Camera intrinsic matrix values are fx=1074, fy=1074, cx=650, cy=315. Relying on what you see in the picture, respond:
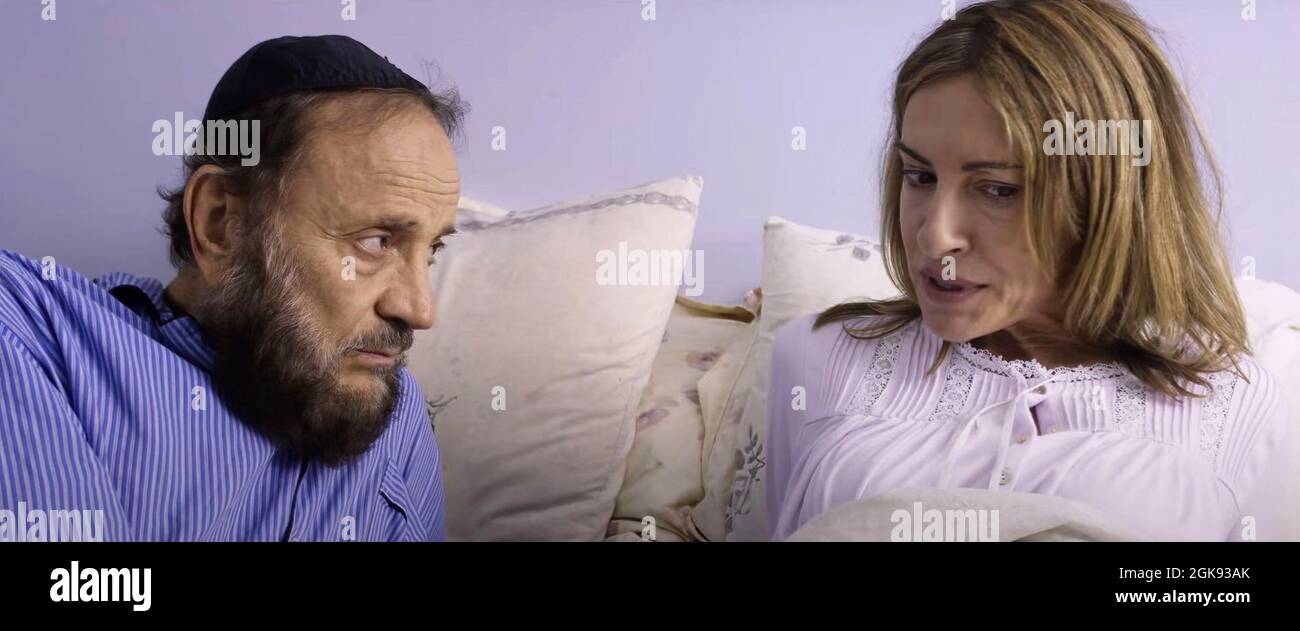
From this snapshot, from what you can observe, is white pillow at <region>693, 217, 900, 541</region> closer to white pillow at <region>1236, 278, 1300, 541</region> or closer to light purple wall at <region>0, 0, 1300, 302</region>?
light purple wall at <region>0, 0, 1300, 302</region>

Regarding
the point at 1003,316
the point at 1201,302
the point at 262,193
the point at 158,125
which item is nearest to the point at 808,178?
the point at 1003,316

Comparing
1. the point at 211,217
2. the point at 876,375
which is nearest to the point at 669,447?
the point at 876,375

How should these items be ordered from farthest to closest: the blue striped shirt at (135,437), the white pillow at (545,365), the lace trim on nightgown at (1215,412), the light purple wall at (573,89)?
the white pillow at (545,365) < the light purple wall at (573,89) < the lace trim on nightgown at (1215,412) < the blue striped shirt at (135,437)

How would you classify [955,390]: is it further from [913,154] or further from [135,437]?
[135,437]

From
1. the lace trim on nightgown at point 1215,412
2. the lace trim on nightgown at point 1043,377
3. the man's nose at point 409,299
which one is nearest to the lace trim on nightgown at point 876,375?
the lace trim on nightgown at point 1043,377

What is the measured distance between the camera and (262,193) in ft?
3.18

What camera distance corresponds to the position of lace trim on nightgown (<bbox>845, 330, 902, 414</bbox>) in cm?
102

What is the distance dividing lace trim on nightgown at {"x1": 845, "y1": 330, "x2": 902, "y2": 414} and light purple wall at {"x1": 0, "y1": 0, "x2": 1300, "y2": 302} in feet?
0.73

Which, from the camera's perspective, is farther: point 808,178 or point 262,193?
point 808,178

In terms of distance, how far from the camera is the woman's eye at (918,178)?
969mm

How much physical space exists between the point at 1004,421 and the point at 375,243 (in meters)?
0.59

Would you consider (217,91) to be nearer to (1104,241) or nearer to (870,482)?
(870,482)

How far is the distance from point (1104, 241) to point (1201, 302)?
0.46 feet

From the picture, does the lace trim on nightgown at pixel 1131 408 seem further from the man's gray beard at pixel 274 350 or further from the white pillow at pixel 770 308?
the man's gray beard at pixel 274 350
